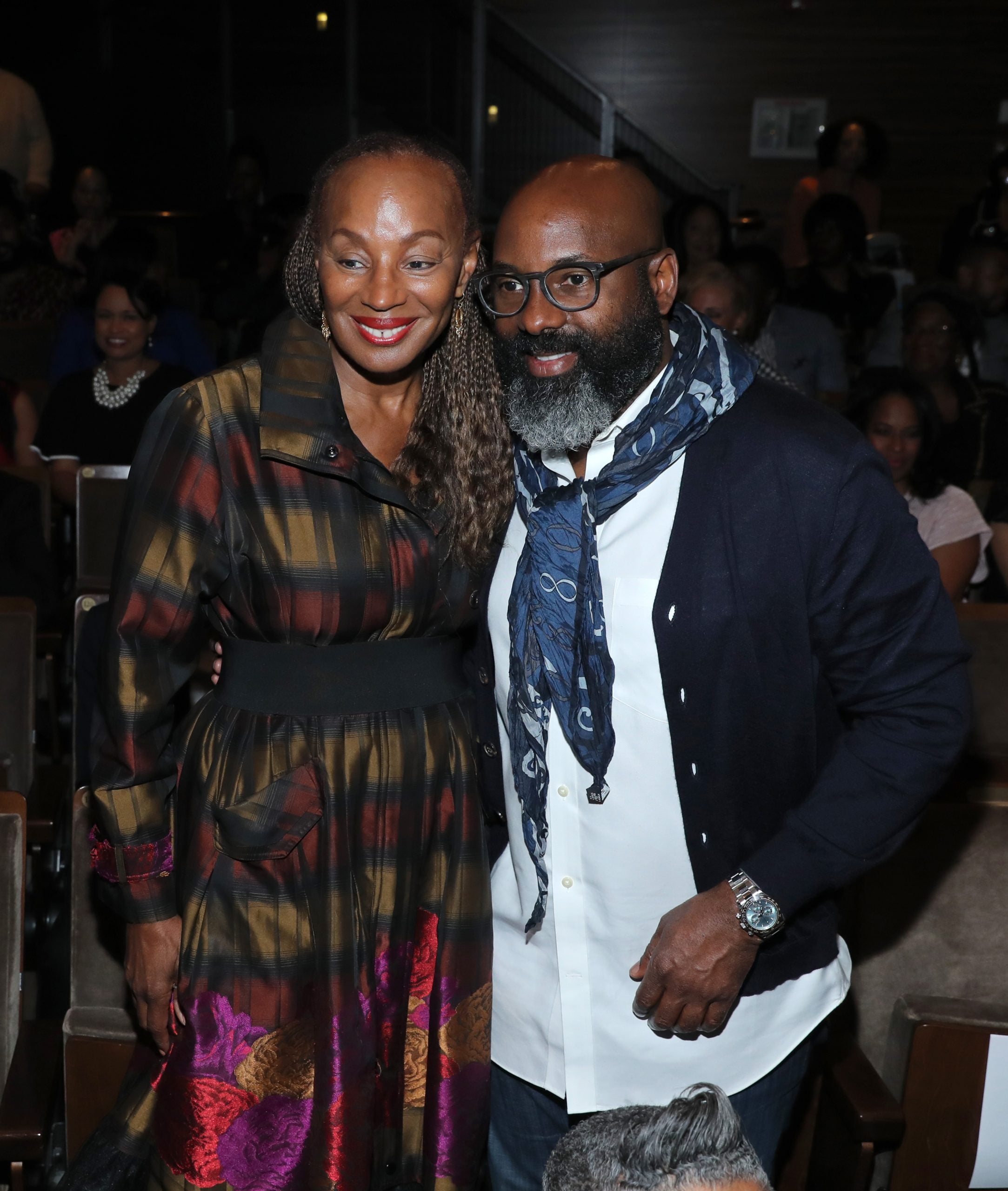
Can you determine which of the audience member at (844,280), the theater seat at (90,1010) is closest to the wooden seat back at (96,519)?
the theater seat at (90,1010)

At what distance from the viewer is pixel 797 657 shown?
1430 mm

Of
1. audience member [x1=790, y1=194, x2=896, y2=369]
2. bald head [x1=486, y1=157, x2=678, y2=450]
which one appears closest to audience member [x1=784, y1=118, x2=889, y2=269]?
audience member [x1=790, y1=194, x2=896, y2=369]

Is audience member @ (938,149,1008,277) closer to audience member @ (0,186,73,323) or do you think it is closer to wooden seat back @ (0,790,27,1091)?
audience member @ (0,186,73,323)

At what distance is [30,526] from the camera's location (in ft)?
11.4

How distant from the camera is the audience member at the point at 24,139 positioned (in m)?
6.29

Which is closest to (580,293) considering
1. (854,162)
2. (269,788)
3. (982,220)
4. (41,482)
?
(269,788)

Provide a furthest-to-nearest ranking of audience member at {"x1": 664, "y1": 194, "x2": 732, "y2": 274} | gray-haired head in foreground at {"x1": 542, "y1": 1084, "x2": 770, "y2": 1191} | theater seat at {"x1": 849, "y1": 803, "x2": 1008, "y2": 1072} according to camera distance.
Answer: audience member at {"x1": 664, "y1": 194, "x2": 732, "y2": 274} → theater seat at {"x1": 849, "y1": 803, "x2": 1008, "y2": 1072} → gray-haired head in foreground at {"x1": 542, "y1": 1084, "x2": 770, "y2": 1191}

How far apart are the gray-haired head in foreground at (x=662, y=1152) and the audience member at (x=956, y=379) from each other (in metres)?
3.35

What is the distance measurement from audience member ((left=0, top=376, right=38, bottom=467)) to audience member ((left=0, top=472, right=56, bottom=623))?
841 millimetres

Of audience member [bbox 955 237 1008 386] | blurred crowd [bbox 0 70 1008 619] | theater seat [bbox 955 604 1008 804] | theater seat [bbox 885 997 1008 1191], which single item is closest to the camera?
theater seat [bbox 885 997 1008 1191]

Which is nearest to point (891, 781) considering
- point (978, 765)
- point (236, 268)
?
point (978, 765)

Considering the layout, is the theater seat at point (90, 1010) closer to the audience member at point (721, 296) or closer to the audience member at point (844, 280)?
the audience member at point (721, 296)

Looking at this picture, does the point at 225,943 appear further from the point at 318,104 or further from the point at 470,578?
the point at 318,104

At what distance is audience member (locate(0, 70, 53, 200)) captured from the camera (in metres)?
6.29
